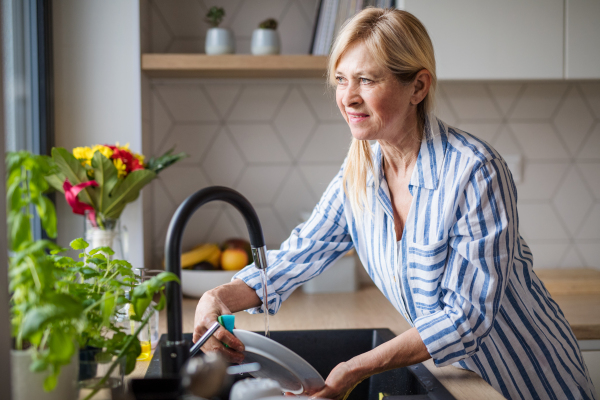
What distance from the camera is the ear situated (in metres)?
1.03

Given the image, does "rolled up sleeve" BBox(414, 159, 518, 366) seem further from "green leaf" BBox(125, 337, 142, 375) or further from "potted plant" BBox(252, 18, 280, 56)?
"potted plant" BBox(252, 18, 280, 56)

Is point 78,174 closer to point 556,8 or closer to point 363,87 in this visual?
point 363,87

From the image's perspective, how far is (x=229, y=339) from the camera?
0.78m

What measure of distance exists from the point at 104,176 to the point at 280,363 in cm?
81

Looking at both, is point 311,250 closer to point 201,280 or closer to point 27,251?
point 201,280

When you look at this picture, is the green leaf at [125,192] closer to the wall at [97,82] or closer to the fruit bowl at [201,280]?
the wall at [97,82]

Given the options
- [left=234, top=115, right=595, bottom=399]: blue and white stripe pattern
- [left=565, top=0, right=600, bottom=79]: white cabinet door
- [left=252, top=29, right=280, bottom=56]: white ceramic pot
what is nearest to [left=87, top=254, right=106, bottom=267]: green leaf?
[left=234, top=115, right=595, bottom=399]: blue and white stripe pattern

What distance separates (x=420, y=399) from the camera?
31.2 inches

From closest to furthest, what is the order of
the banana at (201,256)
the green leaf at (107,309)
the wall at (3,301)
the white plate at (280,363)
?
the wall at (3,301), the green leaf at (107,309), the white plate at (280,363), the banana at (201,256)

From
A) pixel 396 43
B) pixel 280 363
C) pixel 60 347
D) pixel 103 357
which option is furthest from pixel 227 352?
pixel 396 43

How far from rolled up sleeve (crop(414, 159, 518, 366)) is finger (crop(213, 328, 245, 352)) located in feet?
1.00

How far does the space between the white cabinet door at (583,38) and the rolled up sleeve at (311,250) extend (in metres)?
0.90

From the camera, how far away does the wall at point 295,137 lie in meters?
1.78

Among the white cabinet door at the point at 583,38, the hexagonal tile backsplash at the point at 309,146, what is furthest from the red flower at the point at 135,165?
the white cabinet door at the point at 583,38
